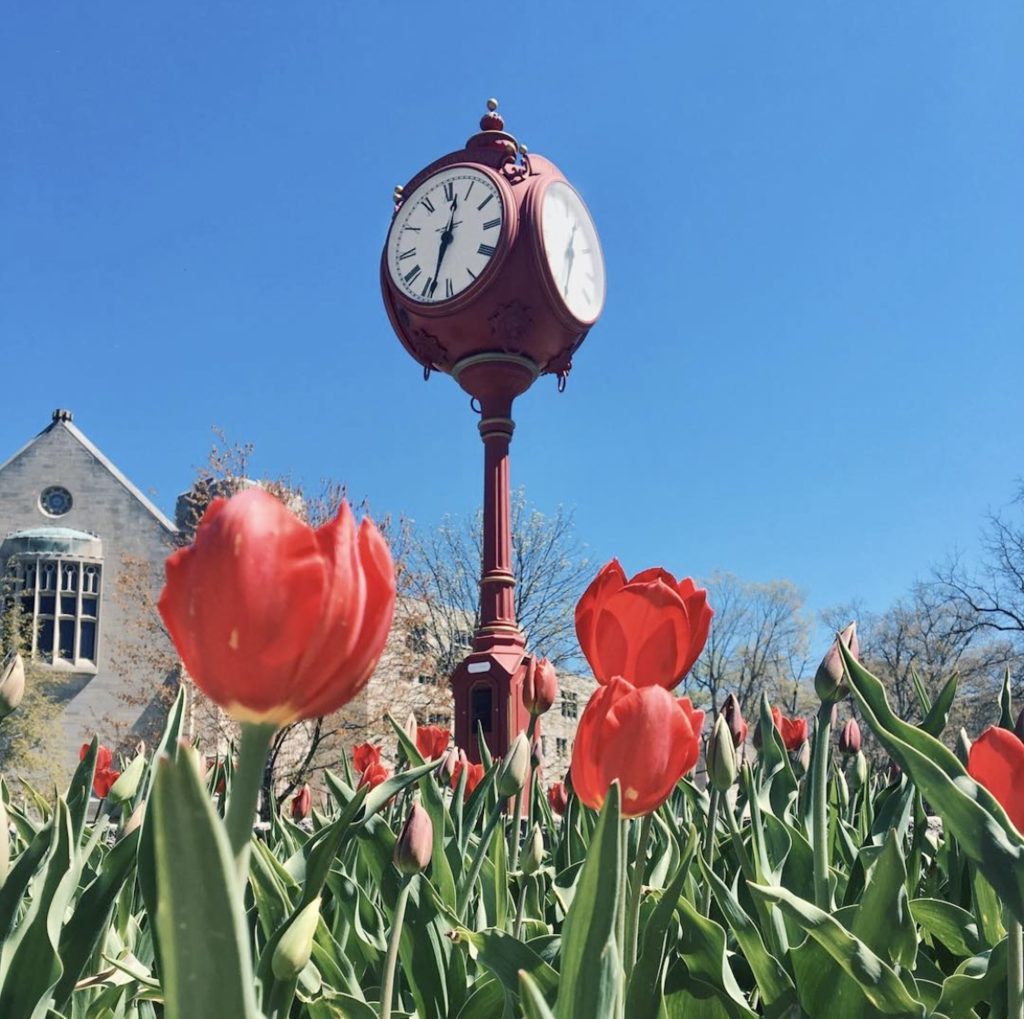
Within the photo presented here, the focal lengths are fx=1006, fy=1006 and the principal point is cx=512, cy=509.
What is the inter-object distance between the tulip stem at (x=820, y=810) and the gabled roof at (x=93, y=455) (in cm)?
2265

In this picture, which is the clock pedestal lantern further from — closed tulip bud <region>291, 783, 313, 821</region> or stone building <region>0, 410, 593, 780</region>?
stone building <region>0, 410, 593, 780</region>

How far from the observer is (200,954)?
0.37 meters

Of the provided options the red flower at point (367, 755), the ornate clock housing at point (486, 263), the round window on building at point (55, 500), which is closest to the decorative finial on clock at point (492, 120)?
the ornate clock housing at point (486, 263)

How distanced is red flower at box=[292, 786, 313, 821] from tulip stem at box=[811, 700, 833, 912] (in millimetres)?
1522

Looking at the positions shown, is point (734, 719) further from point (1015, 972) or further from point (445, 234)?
point (445, 234)

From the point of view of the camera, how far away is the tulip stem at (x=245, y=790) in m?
0.41

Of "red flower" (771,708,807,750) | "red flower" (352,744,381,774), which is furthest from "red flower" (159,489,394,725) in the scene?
"red flower" (771,708,807,750)

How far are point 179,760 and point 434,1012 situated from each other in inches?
31.4

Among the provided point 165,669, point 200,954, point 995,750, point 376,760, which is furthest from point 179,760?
point 165,669

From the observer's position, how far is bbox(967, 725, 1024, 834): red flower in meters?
0.76

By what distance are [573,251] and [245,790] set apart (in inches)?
305

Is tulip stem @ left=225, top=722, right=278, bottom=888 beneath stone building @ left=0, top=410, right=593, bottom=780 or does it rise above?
beneath

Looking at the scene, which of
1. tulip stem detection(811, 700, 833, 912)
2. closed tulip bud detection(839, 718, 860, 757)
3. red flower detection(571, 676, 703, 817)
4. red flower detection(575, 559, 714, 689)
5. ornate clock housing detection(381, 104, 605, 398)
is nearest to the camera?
red flower detection(571, 676, 703, 817)

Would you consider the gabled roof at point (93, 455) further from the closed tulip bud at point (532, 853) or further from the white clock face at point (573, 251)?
the closed tulip bud at point (532, 853)
